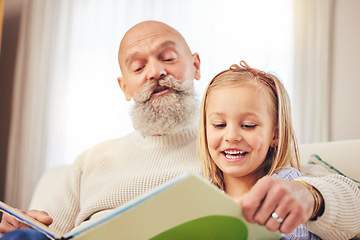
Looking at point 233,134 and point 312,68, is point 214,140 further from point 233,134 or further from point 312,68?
point 312,68

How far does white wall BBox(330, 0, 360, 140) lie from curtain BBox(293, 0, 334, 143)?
0.04m

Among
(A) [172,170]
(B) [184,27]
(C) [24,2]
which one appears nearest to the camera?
(A) [172,170]

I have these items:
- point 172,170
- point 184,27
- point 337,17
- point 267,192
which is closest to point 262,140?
point 267,192

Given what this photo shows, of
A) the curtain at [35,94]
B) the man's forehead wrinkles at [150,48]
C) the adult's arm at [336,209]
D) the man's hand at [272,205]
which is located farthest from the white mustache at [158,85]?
the curtain at [35,94]

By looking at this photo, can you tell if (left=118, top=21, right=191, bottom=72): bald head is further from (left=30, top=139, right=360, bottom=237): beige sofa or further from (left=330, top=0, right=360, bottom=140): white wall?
(left=330, top=0, right=360, bottom=140): white wall

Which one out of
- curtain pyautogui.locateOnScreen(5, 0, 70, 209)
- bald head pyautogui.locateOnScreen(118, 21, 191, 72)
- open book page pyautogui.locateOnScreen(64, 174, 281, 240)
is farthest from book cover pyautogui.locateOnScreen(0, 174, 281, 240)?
curtain pyautogui.locateOnScreen(5, 0, 70, 209)

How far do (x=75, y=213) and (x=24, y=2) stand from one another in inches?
108

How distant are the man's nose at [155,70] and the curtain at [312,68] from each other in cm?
134

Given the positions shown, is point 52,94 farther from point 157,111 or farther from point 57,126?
point 157,111

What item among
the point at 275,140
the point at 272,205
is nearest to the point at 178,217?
the point at 272,205

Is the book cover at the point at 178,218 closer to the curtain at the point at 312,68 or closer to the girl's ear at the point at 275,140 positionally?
the girl's ear at the point at 275,140

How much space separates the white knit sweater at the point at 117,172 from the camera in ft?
4.17

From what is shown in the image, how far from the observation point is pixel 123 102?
2945mm

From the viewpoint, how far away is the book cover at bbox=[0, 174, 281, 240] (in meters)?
0.52
